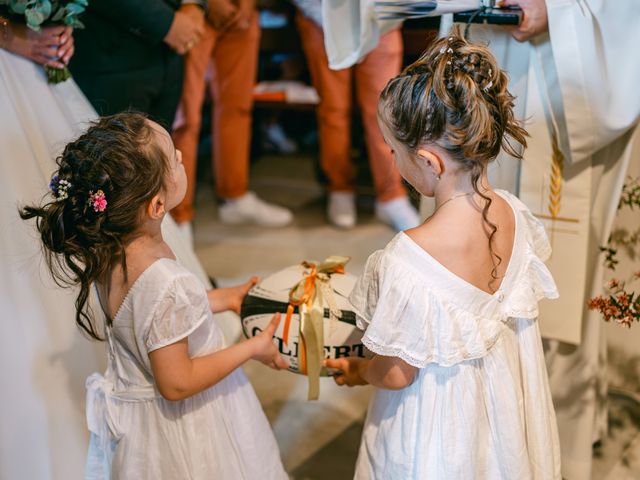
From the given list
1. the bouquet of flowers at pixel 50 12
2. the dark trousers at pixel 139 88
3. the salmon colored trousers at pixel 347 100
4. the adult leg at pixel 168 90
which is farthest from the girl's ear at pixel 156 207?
the salmon colored trousers at pixel 347 100

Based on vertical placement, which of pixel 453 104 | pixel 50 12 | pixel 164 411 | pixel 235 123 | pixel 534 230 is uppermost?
pixel 50 12

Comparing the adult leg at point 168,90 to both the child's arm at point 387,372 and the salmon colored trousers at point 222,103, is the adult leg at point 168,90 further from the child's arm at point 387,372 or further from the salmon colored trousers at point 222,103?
the child's arm at point 387,372

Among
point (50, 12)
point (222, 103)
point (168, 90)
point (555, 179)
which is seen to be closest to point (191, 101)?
point (222, 103)

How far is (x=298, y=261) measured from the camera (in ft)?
11.1

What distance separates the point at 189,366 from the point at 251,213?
2442 millimetres

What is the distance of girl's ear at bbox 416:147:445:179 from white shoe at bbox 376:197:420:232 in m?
2.29

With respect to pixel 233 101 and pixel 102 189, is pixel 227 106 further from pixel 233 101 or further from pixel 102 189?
pixel 102 189

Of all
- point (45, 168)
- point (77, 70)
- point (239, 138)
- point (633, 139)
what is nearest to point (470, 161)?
point (633, 139)

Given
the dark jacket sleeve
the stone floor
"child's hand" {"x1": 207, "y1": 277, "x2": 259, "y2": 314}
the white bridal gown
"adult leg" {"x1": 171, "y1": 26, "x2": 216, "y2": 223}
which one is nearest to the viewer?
the white bridal gown

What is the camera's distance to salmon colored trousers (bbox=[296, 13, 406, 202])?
3414 mm

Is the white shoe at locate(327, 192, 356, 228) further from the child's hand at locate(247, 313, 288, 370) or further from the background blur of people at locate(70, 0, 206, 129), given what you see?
the child's hand at locate(247, 313, 288, 370)

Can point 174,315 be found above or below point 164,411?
above

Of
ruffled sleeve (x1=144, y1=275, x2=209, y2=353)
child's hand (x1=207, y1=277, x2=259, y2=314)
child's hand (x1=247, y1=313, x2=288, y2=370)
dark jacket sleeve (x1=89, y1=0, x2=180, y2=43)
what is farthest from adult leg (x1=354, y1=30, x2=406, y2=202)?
ruffled sleeve (x1=144, y1=275, x2=209, y2=353)

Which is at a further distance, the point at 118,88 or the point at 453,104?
the point at 118,88
